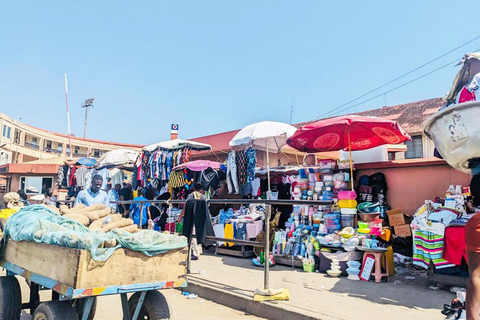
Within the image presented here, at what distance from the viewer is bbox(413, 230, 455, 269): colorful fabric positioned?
6.20 meters

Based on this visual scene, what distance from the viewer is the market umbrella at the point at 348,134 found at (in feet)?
26.3

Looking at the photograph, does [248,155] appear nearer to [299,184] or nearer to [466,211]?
[299,184]

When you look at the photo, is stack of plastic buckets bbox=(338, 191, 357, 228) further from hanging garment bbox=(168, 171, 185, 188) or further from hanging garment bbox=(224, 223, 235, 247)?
hanging garment bbox=(168, 171, 185, 188)

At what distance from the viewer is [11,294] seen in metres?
4.48

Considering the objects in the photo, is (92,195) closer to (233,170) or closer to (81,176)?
(233,170)

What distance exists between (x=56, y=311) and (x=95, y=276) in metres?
0.54

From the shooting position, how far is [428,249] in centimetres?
644

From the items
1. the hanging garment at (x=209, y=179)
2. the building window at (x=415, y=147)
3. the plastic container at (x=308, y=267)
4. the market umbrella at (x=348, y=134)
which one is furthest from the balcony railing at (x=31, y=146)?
the plastic container at (x=308, y=267)

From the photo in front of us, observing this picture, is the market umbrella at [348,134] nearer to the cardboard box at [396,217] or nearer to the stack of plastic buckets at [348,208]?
the stack of plastic buckets at [348,208]

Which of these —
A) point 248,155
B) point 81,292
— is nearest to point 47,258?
point 81,292

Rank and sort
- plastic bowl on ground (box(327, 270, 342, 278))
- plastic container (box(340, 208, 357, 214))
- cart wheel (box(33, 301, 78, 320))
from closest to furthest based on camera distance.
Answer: cart wheel (box(33, 301, 78, 320))
plastic bowl on ground (box(327, 270, 342, 278))
plastic container (box(340, 208, 357, 214))

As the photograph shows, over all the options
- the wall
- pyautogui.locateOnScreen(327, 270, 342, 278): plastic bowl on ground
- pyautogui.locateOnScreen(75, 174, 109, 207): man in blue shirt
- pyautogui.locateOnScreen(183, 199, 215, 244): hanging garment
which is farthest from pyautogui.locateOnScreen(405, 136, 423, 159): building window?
pyautogui.locateOnScreen(75, 174, 109, 207): man in blue shirt

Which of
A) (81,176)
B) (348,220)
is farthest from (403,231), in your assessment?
(81,176)

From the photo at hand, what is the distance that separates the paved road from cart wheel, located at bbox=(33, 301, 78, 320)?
1.86 meters
